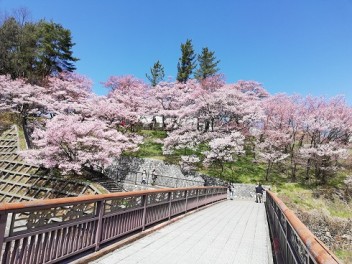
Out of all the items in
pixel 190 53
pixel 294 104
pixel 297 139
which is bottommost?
pixel 297 139

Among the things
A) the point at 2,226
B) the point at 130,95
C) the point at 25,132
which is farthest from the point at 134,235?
the point at 130,95

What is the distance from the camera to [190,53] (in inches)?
1801

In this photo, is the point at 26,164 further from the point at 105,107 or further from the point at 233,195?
the point at 233,195

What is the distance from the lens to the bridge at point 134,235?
11.1 feet

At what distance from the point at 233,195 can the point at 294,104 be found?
15.2 meters

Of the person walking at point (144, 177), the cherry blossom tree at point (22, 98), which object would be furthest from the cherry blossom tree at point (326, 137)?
the cherry blossom tree at point (22, 98)

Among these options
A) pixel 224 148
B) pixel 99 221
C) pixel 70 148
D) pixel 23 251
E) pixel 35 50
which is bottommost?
pixel 23 251

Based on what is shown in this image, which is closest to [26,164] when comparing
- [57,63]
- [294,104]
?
[57,63]

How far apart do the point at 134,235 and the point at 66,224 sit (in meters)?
2.68

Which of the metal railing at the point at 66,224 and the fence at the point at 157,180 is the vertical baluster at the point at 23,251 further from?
the fence at the point at 157,180

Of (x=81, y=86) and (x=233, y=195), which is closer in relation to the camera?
(x=233, y=195)

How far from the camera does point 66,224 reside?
4.27m

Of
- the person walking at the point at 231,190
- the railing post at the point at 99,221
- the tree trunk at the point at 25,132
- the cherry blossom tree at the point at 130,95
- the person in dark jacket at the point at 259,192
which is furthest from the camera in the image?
the cherry blossom tree at the point at 130,95

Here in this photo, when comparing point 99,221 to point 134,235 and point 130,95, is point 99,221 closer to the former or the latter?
point 134,235
